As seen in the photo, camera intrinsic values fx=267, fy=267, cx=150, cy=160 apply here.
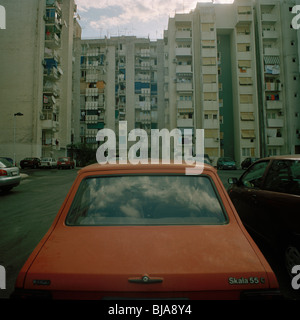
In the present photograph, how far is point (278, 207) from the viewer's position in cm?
351

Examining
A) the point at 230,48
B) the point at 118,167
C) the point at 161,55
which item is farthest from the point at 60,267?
the point at 161,55

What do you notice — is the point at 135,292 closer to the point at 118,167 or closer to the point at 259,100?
the point at 118,167

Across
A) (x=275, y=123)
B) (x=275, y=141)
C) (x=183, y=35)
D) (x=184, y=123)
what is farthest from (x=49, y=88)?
(x=275, y=141)

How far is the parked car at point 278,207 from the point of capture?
127 inches

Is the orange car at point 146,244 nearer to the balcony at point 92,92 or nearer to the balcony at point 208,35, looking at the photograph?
the balcony at point 208,35

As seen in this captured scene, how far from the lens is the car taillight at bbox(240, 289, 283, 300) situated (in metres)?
1.59

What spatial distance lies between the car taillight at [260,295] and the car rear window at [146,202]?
0.61 metres

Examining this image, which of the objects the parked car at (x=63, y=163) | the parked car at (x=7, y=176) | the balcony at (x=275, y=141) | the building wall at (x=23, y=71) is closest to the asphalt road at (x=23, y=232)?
the parked car at (x=7, y=176)

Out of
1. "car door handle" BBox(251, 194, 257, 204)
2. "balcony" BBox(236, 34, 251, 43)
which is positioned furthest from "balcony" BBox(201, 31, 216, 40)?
"car door handle" BBox(251, 194, 257, 204)

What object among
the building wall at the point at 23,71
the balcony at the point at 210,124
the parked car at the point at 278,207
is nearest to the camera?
the parked car at the point at 278,207
